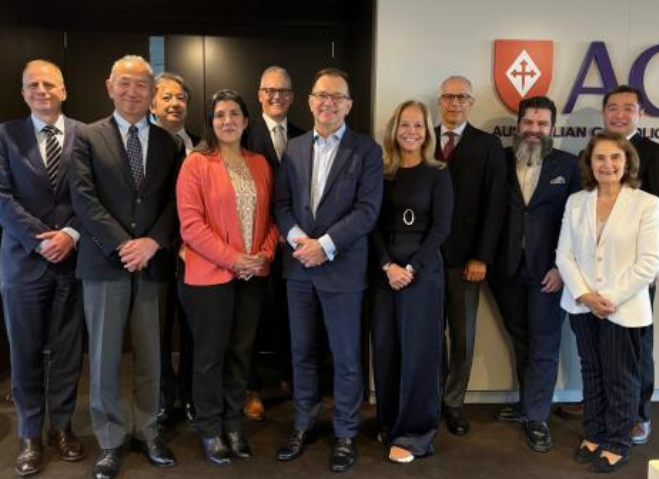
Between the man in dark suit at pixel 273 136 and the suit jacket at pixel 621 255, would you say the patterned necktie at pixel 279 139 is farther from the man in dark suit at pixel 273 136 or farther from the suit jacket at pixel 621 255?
the suit jacket at pixel 621 255

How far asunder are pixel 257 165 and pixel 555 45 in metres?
2.04

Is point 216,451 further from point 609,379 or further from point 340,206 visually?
point 609,379

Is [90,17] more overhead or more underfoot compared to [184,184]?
more overhead

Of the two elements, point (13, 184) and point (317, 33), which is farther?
point (317, 33)

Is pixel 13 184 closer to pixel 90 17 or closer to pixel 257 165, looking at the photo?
pixel 257 165

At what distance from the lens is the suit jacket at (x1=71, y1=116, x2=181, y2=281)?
9.07 ft

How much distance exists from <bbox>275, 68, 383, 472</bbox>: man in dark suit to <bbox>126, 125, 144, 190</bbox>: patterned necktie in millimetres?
650

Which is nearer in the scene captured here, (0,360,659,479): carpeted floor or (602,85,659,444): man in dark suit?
(0,360,659,479): carpeted floor

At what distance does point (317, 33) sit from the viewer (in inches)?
189

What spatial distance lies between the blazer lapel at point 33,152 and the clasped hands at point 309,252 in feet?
4.08

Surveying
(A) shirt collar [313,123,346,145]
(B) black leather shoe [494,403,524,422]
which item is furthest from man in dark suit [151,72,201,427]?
(B) black leather shoe [494,403,524,422]

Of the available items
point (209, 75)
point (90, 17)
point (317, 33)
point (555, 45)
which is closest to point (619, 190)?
point (555, 45)

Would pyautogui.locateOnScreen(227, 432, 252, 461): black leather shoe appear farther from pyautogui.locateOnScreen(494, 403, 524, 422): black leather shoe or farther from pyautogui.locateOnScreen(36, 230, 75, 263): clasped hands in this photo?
pyautogui.locateOnScreen(494, 403, 524, 422): black leather shoe

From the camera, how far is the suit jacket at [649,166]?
3324 mm
